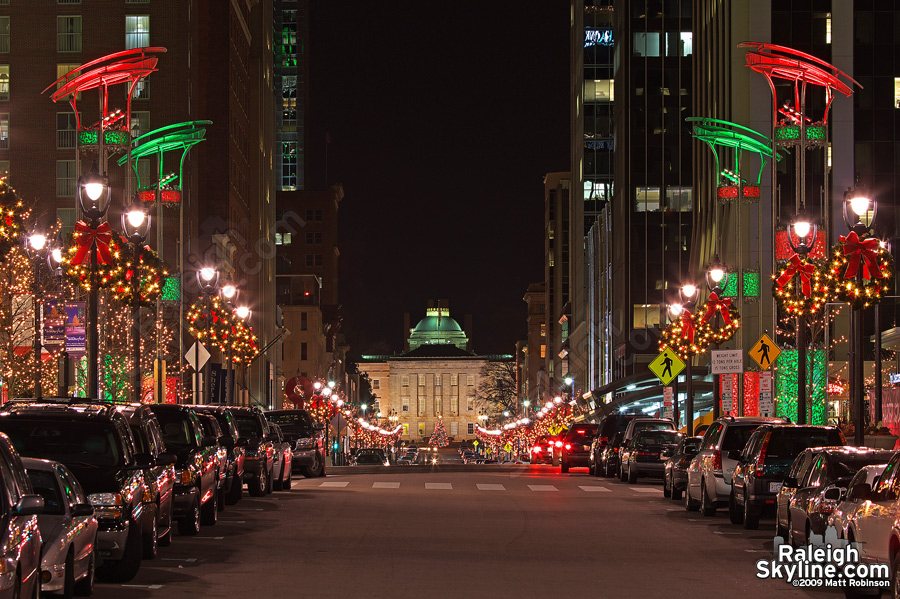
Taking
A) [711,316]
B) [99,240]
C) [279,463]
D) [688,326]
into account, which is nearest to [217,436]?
[99,240]

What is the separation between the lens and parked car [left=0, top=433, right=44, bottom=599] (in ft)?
33.3

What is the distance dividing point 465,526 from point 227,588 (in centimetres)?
843

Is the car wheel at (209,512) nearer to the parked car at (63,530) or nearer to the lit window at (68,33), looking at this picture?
the parked car at (63,530)

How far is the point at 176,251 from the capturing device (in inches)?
3066

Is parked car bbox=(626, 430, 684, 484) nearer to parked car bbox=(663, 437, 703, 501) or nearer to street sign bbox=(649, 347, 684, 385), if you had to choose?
parked car bbox=(663, 437, 703, 501)

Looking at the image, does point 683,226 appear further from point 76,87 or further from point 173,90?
point 76,87

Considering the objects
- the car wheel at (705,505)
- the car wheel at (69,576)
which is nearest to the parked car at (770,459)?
the car wheel at (705,505)

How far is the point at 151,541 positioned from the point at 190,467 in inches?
140

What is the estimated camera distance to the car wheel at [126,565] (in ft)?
50.3

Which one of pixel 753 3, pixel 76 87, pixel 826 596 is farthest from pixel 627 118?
pixel 826 596

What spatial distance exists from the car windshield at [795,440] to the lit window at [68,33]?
201 feet

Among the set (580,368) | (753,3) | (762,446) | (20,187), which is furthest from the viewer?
(580,368)

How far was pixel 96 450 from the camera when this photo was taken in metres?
15.7

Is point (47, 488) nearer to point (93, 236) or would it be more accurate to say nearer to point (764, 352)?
point (93, 236)
